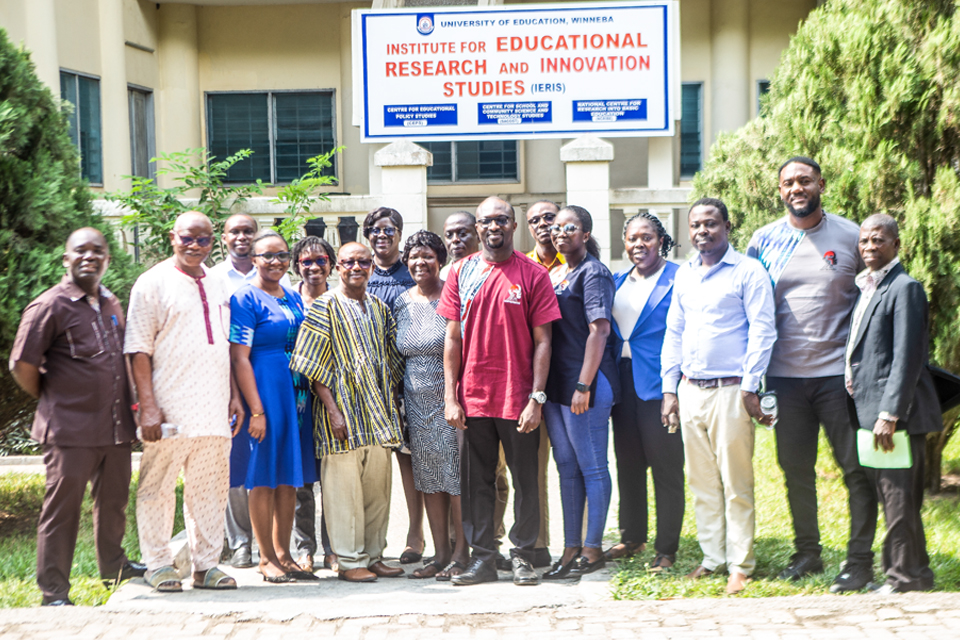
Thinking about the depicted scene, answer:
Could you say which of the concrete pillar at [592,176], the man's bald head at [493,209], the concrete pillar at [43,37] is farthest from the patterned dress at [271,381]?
the concrete pillar at [43,37]

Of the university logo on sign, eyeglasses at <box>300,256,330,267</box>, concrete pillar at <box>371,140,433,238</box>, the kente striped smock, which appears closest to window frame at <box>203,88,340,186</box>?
the university logo on sign

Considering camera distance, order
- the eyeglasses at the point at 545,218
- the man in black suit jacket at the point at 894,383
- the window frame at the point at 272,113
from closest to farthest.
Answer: the man in black suit jacket at the point at 894,383 → the eyeglasses at the point at 545,218 → the window frame at the point at 272,113

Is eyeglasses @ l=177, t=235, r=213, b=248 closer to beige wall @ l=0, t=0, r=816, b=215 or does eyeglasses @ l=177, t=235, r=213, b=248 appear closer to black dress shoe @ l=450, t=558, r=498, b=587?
black dress shoe @ l=450, t=558, r=498, b=587

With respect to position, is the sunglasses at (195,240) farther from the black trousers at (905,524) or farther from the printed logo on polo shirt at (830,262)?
the black trousers at (905,524)

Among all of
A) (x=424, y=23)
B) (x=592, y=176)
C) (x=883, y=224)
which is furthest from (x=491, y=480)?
(x=424, y=23)

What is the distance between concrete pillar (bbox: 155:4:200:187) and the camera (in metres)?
15.0

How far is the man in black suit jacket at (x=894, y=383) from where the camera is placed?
460cm

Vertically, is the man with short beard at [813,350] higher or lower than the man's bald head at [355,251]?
lower

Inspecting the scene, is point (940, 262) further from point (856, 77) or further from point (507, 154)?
point (507, 154)

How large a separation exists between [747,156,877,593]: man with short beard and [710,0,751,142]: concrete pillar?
10.5 metres

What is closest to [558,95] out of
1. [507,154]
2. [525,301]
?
[507,154]

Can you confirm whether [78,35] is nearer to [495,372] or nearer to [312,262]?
[312,262]

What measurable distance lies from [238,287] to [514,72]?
611 centimetres

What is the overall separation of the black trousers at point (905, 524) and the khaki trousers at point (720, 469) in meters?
0.67
